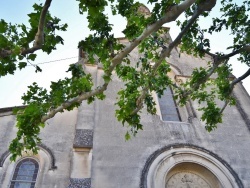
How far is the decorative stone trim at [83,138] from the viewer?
7.47m

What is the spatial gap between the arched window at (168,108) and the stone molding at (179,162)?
1.77m

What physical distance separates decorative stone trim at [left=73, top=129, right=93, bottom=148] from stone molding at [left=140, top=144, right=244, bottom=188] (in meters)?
1.76

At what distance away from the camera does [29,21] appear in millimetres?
5336

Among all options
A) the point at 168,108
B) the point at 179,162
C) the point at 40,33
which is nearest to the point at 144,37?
the point at 40,33

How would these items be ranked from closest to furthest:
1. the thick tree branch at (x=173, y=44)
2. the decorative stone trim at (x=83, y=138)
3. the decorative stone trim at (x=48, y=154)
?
the thick tree branch at (x=173, y=44), the decorative stone trim at (x=83, y=138), the decorative stone trim at (x=48, y=154)

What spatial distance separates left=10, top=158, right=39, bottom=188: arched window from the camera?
782cm

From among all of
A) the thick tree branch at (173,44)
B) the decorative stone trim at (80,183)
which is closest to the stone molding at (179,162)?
the decorative stone trim at (80,183)

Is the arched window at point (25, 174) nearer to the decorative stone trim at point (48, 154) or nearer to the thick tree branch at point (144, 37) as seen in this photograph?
the decorative stone trim at point (48, 154)

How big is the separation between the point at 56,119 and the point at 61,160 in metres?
1.77

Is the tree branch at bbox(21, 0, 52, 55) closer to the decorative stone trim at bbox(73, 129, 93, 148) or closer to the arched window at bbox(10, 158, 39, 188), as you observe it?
the decorative stone trim at bbox(73, 129, 93, 148)

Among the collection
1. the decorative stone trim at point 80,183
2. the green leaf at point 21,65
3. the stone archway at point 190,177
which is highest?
the green leaf at point 21,65

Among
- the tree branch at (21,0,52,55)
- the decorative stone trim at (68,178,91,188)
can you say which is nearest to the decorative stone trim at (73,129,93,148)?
the decorative stone trim at (68,178,91,188)

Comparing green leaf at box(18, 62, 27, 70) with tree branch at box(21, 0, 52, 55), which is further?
green leaf at box(18, 62, 27, 70)

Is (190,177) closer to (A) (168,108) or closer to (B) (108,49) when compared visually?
(A) (168,108)
